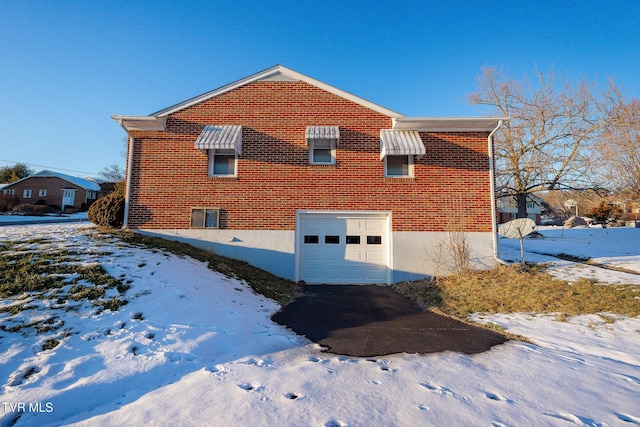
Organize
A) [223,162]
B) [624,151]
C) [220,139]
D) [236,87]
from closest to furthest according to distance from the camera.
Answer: [220,139], [223,162], [236,87], [624,151]

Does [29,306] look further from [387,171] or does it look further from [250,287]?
[387,171]

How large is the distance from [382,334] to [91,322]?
430 cm

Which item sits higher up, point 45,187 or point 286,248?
point 45,187

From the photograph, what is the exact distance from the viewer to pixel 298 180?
32.9ft

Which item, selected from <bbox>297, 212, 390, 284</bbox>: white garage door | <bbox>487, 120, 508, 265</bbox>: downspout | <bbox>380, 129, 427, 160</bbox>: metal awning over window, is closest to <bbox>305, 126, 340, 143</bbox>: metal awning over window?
<bbox>380, 129, 427, 160</bbox>: metal awning over window

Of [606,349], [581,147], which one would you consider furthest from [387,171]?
[581,147]

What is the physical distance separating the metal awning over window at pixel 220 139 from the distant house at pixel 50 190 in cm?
4329

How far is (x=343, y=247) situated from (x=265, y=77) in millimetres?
6441

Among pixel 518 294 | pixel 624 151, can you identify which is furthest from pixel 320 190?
pixel 624 151

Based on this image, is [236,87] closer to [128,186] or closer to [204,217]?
[204,217]

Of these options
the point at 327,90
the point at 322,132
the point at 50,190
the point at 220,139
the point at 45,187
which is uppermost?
the point at 45,187

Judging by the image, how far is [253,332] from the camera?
15.7 ft

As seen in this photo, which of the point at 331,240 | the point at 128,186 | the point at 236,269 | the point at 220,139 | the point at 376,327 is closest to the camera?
the point at 376,327

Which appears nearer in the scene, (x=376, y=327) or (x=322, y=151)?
(x=376, y=327)
